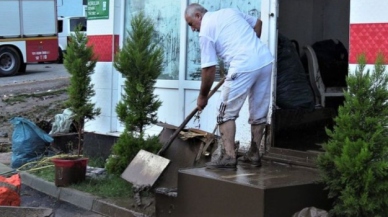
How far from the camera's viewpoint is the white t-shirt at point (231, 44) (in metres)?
5.19

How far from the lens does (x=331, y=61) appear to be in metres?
8.01

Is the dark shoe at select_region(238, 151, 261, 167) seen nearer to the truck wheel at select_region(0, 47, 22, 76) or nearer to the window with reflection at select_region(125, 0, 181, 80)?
the window with reflection at select_region(125, 0, 181, 80)

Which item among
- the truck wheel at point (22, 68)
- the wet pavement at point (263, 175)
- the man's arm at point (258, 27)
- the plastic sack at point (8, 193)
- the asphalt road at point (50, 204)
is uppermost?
the man's arm at point (258, 27)

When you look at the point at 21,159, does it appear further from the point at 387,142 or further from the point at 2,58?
the point at 2,58

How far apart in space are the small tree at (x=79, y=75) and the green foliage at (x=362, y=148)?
407 centimetres

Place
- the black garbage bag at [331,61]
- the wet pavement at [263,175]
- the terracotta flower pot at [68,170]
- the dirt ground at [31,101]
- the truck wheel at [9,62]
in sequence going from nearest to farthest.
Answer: the wet pavement at [263,175]
the terracotta flower pot at [68,170]
the black garbage bag at [331,61]
the dirt ground at [31,101]
the truck wheel at [9,62]

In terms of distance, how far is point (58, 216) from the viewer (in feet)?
20.5

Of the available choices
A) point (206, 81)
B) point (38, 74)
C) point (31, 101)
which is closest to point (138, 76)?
point (206, 81)

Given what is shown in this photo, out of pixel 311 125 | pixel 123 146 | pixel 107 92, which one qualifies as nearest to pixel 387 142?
pixel 311 125

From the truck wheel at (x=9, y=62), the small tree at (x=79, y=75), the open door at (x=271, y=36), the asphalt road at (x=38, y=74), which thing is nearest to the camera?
the open door at (x=271, y=36)

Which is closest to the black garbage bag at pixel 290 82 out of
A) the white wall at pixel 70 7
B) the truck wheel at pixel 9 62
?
the truck wheel at pixel 9 62

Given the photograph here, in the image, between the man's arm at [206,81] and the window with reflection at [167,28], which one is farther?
the window with reflection at [167,28]

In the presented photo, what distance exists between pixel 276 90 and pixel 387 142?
2361 millimetres

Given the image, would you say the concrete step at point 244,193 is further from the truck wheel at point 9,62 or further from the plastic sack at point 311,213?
the truck wheel at point 9,62
